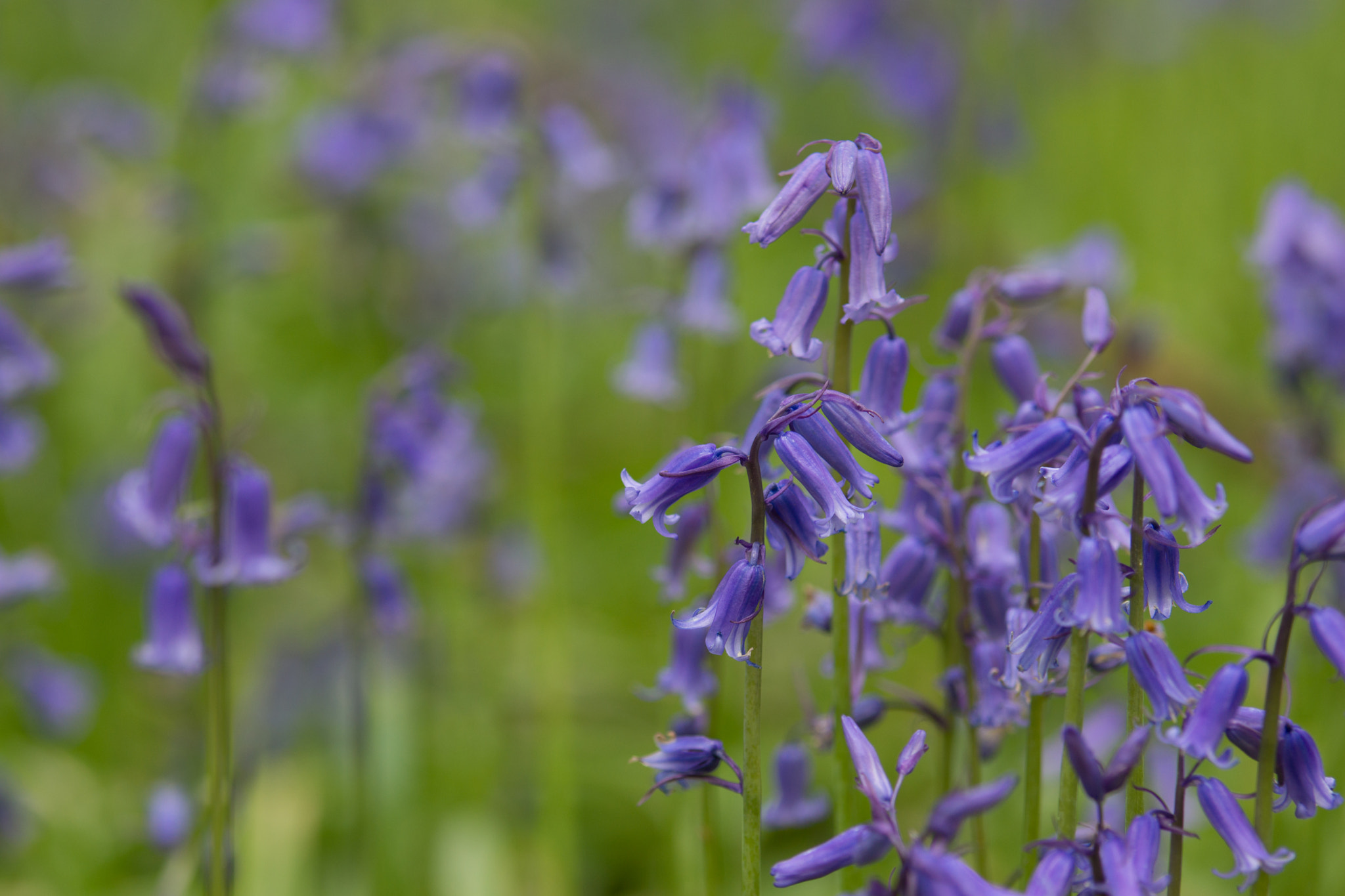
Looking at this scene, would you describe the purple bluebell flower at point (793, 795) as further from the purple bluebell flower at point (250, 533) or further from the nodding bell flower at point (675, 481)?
the purple bluebell flower at point (250, 533)

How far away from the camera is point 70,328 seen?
16.7ft

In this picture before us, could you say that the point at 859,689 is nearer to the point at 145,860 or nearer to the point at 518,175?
the point at 518,175

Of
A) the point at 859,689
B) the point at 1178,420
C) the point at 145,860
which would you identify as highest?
the point at 1178,420

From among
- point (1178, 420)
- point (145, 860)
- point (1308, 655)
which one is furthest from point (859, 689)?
point (145, 860)

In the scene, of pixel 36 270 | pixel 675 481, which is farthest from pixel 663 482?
pixel 36 270

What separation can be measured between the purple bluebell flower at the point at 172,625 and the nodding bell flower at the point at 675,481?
1.27 metres

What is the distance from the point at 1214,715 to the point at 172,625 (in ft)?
6.49

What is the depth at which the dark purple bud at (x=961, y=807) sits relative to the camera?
127 cm

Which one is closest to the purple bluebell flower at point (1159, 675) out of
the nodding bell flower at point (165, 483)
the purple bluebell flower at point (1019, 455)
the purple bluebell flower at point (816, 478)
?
the purple bluebell flower at point (1019, 455)

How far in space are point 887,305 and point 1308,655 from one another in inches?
80.6

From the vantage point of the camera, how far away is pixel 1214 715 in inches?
56.4

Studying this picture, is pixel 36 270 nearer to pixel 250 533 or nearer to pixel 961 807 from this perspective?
pixel 250 533

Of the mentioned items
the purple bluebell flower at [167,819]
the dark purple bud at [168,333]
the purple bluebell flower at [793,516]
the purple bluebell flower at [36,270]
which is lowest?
the purple bluebell flower at [167,819]

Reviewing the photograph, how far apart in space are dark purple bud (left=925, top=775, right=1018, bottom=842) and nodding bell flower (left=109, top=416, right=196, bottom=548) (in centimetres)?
167
